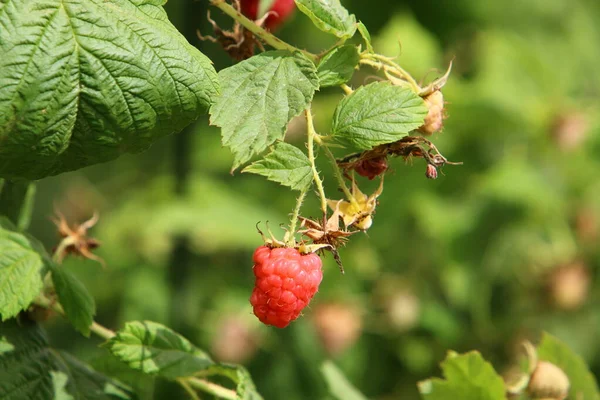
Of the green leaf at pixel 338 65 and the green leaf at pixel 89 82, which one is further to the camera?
the green leaf at pixel 338 65

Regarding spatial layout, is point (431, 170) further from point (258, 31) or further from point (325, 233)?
point (258, 31)

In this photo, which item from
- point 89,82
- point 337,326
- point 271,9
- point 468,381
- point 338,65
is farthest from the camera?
point 337,326

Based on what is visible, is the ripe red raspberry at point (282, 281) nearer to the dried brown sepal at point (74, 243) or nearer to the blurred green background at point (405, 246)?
the dried brown sepal at point (74, 243)

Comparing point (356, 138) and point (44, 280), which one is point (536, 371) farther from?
point (44, 280)

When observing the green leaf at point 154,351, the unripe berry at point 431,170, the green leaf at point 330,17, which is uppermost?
the green leaf at point 330,17

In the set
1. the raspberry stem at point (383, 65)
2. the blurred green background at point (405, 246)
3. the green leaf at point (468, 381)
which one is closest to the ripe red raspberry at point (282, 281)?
the raspberry stem at point (383, 65)

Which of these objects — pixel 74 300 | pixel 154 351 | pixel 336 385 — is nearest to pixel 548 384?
pixel 336 385
